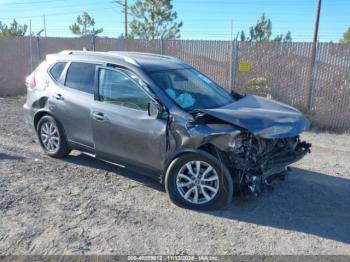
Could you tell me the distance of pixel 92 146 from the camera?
17.4 ft

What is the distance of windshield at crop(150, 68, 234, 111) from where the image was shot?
15.4ft

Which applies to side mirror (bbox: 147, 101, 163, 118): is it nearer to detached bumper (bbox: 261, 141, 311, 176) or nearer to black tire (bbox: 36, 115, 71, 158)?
detached bumper (bbox: 261, 141, 311, 176)

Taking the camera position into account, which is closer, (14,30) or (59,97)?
(59,97)

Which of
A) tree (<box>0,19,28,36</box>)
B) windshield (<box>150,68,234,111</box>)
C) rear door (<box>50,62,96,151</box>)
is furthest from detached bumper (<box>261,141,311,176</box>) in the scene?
tree (<box>0,19,28,36</box>)

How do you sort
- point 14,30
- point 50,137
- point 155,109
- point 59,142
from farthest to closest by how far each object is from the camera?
point 14,30
point 50,137
point 59,142
point 155,109

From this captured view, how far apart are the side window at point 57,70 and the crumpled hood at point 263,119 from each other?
2.70 m

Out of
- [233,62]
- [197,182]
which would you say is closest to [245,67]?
[233,62]

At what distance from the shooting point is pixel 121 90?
4922 millimetres

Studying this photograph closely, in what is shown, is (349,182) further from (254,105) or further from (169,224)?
(169,224)

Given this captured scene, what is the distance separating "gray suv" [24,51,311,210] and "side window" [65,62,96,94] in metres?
0.02

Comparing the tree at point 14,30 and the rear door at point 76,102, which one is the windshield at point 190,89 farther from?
the tree at point 14,30

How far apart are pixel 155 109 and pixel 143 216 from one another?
1275 mm

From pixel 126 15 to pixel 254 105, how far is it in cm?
3390

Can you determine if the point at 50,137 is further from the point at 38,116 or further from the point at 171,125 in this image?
the point at 171,125
